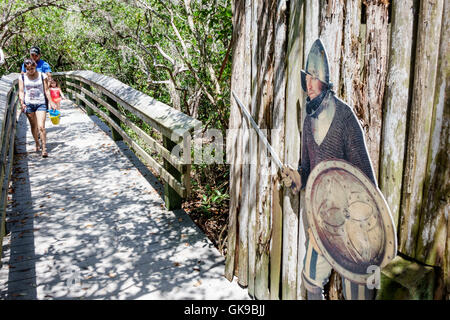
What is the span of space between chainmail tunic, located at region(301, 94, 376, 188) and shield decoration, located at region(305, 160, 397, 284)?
37 millimetres

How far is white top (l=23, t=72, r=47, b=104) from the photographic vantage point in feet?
23.4

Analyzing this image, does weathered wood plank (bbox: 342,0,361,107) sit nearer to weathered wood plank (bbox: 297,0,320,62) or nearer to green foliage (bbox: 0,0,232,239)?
weathered wood plank (bbox: 297,0,320,62)

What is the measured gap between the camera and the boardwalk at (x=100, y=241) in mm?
3629

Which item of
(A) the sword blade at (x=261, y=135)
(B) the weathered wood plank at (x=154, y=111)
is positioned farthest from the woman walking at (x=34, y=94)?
(A) the sword blade at (x=261, y=135)

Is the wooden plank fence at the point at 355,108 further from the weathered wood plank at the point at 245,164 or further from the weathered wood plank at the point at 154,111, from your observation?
the weathered wood plank at the point at 154,111

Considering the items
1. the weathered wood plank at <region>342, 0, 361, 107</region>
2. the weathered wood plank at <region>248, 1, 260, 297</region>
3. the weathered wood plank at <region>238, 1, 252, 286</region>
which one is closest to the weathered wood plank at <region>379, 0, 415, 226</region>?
the weathered wood plank at <region>342, 0, 361, 107</region>

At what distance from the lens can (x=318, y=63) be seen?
2312 millimetres

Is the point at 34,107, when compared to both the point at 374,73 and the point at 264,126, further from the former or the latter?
the point at 374,73

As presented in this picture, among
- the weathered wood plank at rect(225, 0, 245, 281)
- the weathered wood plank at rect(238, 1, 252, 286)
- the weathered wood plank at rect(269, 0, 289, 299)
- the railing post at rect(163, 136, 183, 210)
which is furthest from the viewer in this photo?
the railing post at rect(163, 136, 183, 210)

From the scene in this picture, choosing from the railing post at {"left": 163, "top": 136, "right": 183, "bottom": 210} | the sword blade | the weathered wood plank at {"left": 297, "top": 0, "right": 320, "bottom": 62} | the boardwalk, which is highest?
the weathered wood plank at {"left": 297, "top": 0, "right": 320, "bottom": 62}

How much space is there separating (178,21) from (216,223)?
491 cm

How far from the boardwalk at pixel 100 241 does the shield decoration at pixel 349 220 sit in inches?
59.1
